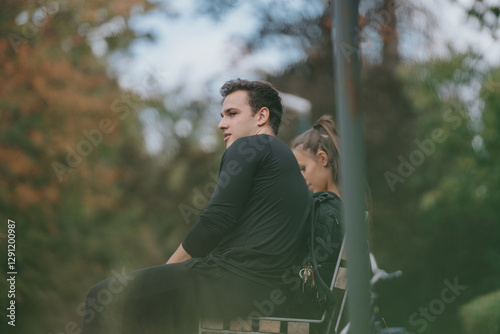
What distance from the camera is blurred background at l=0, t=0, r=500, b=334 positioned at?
7551 mm

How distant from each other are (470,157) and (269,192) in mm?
5658

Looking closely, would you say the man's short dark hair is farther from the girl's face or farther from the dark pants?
the dark pants

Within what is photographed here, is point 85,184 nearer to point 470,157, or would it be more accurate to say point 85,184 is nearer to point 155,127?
point 155,127

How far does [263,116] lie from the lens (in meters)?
2.93

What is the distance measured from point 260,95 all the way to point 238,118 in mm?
164

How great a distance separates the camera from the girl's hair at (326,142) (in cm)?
358

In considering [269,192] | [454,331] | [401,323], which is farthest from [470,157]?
[269,192]

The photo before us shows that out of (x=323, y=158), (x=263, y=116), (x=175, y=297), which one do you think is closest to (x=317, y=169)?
(x=323, y=158)

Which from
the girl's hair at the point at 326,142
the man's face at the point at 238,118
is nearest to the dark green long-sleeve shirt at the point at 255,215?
the man's face at the point at 238,118

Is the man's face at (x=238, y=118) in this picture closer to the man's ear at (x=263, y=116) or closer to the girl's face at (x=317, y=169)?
the man's ear at (x=263, y=116)

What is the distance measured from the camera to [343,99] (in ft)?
3.62

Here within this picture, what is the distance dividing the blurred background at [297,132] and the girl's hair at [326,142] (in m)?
2.52

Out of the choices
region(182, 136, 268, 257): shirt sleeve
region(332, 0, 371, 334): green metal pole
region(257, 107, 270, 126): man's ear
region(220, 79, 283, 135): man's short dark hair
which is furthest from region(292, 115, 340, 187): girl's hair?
region(332, 0, 371, 334): green metal pole

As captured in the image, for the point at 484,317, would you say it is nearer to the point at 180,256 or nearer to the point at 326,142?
the point at 326,142
